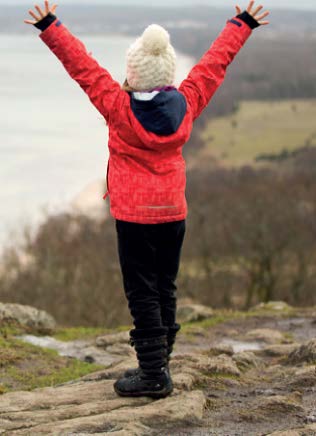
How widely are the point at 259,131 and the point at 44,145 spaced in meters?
40.1

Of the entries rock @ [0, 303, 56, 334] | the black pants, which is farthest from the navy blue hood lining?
rock @ [0, 303, 56, 334]

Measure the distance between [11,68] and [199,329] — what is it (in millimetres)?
137728

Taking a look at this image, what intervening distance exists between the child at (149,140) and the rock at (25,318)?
5938 mm

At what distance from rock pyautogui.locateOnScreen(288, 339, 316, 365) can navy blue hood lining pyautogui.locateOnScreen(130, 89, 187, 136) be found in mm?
3980

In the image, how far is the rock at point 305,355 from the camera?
8195mm

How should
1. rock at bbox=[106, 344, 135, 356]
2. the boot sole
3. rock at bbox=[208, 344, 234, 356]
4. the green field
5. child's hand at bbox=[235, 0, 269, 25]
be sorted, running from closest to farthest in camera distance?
child's hand at bbox=[235, 0, 269, 25], the boot sole, rock at bbox=[208, 344, 234, 356], rock at bbox=[106, 344, 135, 356], the green field

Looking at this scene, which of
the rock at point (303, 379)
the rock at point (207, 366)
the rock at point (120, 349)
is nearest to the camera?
the rock at point (303, 379)

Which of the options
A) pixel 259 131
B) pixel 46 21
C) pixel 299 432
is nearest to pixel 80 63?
pixel 46 21

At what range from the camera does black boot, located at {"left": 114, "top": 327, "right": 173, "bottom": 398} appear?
575 centimetres

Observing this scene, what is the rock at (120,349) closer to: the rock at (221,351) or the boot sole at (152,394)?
the rock at (221,351)

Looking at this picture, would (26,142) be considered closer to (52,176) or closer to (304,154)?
(52,176)

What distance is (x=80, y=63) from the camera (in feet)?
17.4

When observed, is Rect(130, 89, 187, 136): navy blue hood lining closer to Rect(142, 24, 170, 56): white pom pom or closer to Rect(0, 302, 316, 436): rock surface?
Rect(142, 24, 170, 56): white pom pom

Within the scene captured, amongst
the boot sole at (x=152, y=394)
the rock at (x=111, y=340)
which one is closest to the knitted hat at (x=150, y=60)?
the boot sole at (x=152, y=394)
